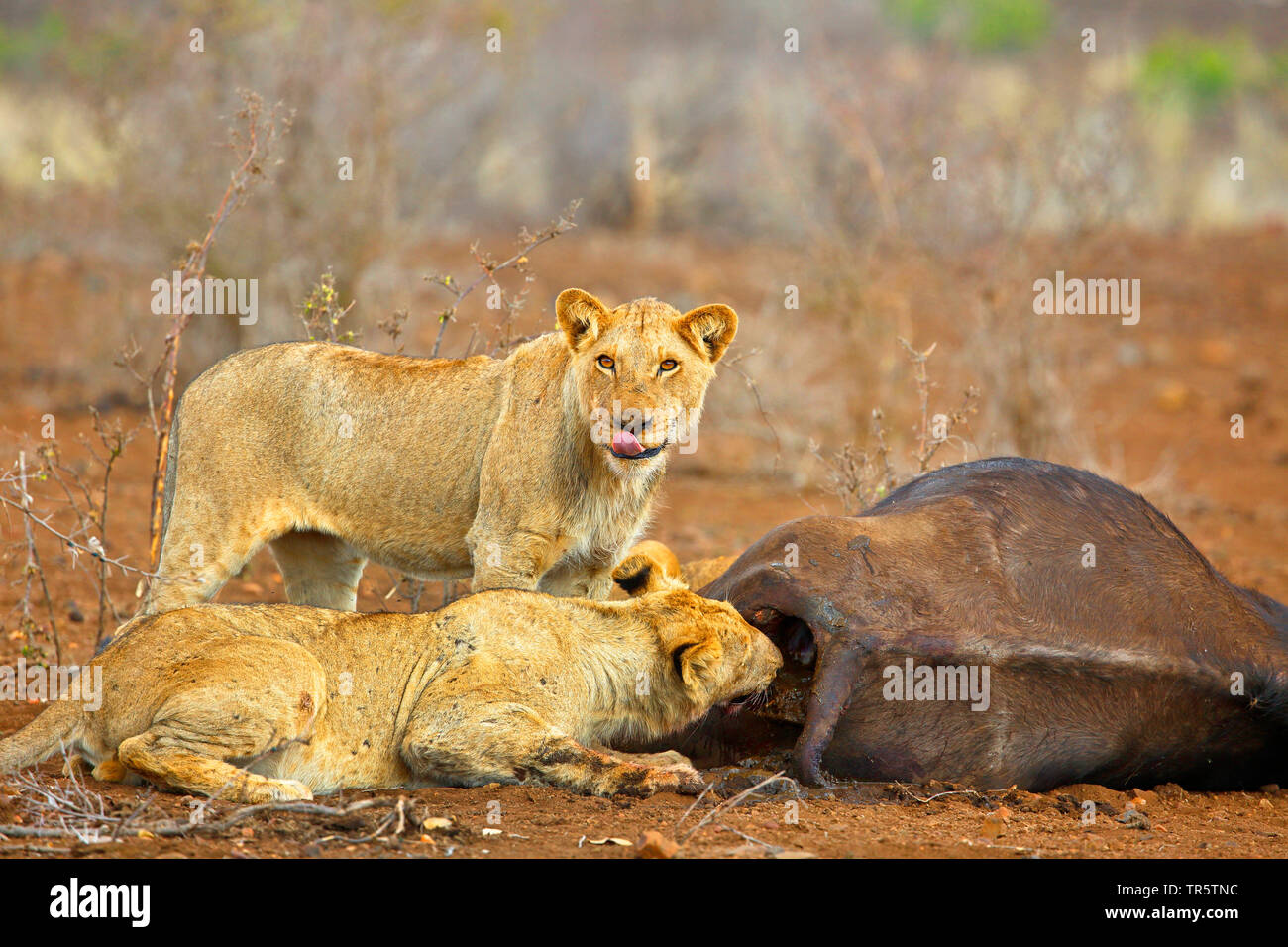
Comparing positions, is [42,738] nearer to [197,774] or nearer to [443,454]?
[197,774]

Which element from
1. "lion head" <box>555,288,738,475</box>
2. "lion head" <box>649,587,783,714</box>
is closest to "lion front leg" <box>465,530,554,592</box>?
"lion head" <box>555,288,738,475</box>

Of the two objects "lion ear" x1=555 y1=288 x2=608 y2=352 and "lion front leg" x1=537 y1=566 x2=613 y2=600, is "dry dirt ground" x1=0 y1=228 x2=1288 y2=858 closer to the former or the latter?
"lion front leg" x1=537 y1=566 x2=613 y2=600

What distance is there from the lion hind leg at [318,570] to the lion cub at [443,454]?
0.63 feet

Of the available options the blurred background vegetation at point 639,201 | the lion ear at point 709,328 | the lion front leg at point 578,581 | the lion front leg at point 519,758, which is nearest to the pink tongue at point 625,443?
the lion ear at point 709,328

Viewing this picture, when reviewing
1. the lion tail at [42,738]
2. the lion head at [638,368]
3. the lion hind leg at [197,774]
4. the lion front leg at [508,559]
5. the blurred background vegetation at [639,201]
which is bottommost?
the lion hind leg at [197,774]

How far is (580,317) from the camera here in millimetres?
5723

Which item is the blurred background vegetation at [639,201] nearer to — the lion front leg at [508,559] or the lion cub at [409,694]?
the lion front leg at [508,559]

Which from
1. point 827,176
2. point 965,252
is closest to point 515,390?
point 965,252

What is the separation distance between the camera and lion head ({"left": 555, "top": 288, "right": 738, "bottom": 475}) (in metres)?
5.44

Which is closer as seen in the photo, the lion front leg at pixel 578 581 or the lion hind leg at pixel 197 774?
the lion hind leg at pixel 197 774

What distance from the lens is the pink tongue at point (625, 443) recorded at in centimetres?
536

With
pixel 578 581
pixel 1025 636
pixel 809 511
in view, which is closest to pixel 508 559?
pixel 578 581

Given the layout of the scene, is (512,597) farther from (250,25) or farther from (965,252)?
(250,25)

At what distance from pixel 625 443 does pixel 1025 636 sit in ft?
5.24
